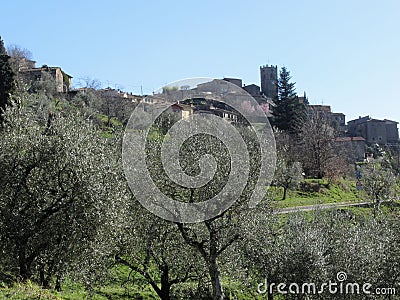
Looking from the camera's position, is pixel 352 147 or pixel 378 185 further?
pixel 352 147

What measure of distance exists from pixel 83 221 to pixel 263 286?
781 cm

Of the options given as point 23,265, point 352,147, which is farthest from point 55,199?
point 352,147

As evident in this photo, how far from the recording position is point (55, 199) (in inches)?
581

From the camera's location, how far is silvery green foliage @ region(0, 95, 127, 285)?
14.3 m

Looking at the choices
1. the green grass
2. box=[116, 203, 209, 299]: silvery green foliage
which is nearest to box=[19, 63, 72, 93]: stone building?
the green grass

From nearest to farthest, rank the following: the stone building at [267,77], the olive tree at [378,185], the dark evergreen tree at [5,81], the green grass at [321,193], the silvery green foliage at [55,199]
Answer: the silvery green foliage at [55,199] → the olive tree at [378,185] → the green grass at [321,193] → the dark evergreen tree at [5,81] → the stone building at [267,77]

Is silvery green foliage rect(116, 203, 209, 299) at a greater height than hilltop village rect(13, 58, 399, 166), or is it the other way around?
hilltop village rect(13, 58, 399, 166)

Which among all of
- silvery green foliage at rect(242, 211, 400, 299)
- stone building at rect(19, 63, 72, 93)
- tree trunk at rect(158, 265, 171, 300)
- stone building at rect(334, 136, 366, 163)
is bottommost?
tree trunk at rect(158, 265, 171, 300)

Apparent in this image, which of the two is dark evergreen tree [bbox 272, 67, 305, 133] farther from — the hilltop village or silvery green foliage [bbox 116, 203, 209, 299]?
silvery green foliage [bbox 116, 203, 209, 299]

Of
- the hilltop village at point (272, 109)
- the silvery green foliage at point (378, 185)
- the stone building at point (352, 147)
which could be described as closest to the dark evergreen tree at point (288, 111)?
the hilltop village at point (272, 109)

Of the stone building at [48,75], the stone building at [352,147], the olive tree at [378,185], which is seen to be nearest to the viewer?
the olive tree at [378,185]

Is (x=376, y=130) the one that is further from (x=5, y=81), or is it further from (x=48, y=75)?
(x=5, y=81)

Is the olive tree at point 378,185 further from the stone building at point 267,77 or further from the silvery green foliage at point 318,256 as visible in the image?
the stone building at point 267,77

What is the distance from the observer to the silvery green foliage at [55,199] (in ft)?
47.1
